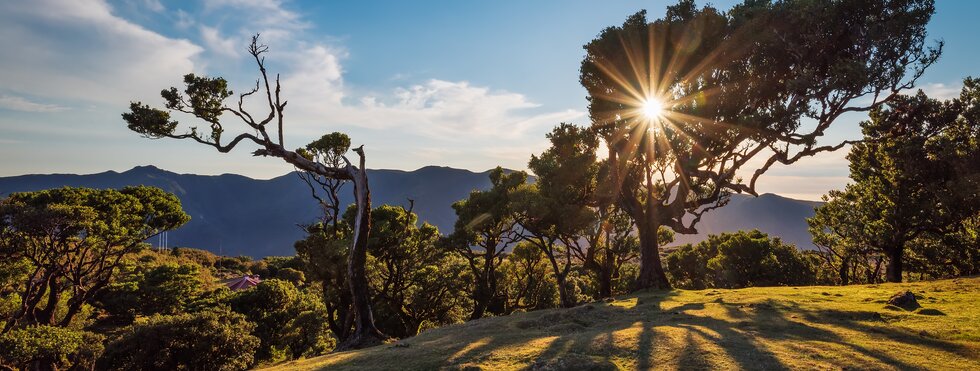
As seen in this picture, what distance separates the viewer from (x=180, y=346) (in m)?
15.5

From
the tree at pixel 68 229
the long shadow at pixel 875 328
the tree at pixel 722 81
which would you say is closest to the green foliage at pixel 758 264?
the tree at pixel 722 81

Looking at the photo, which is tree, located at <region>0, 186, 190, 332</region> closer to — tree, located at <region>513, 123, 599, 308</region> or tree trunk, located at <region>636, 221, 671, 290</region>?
tree, located at <region>513, 123, 599, 308</region>

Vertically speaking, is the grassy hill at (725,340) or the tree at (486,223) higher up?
the tree at (486,223)

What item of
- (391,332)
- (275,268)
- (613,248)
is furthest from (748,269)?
(275,268)

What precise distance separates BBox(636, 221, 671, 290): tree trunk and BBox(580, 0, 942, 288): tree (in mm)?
69

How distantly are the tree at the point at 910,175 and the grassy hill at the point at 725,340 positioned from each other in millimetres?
11923

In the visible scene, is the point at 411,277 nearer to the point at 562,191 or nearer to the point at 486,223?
the point at 486,223

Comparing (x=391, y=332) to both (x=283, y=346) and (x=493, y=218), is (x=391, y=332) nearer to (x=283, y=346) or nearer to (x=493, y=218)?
(x=283, y=346)

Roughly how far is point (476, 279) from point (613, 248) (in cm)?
1278

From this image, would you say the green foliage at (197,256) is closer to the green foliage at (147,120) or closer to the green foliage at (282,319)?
the green foliage at (282,319)

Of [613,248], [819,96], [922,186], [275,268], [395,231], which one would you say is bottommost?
[275,268]

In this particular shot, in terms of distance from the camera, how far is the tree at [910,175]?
80.7 feet

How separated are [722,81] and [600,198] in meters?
10.7

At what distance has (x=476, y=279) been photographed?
128 ft
